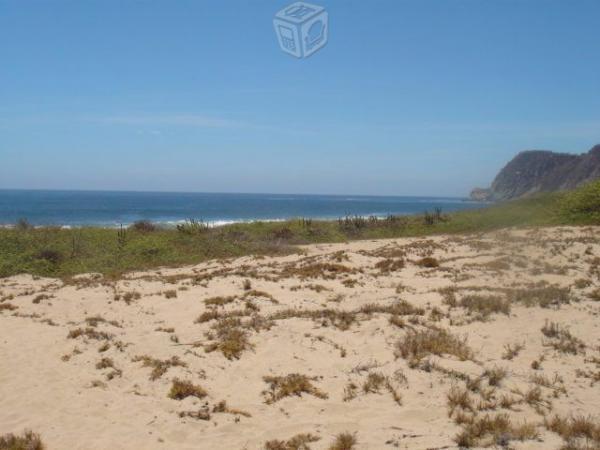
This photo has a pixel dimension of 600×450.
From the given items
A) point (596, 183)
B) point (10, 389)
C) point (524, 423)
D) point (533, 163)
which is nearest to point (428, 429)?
point (524, 423)

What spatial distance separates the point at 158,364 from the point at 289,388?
3120 millimetres

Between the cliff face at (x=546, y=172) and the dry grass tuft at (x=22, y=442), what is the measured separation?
70.4 meters

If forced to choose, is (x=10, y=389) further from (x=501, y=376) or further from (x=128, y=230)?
(x=128, y=230)

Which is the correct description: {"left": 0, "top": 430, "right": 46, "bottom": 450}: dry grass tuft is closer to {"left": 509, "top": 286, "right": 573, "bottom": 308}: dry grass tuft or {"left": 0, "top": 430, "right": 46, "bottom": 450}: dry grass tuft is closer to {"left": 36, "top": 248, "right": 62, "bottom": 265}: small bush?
{"left": 509, "top": 286, "right": 573, "bottom": 308}: dry grass tuft

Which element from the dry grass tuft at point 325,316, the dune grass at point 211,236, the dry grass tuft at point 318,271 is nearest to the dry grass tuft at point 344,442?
the dry grass tuft at point 325,316

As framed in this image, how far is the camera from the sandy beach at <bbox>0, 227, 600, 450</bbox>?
7.57 metres

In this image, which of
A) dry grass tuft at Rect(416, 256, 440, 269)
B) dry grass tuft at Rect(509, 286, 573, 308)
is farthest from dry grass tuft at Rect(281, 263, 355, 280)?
dry grass tuft at Rect(509, 286, 573, 308)

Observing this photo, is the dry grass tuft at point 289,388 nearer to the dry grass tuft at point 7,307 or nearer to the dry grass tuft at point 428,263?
the dry grass tuft at point 7,307

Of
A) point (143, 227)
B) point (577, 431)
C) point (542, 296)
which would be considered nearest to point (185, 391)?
point (577, 431)

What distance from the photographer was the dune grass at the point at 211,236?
2617 centimetres

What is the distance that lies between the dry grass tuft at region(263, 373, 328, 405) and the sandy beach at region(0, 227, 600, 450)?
0.03 meters

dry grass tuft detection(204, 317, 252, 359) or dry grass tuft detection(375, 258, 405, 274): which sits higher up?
dry grass tuft detection(375, 258, 405, 274)

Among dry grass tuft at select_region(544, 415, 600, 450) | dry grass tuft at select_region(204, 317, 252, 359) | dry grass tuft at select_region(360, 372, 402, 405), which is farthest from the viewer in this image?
dry grass tuft at select_region(204, 317, 252, 359)

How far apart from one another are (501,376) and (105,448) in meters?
6.83
